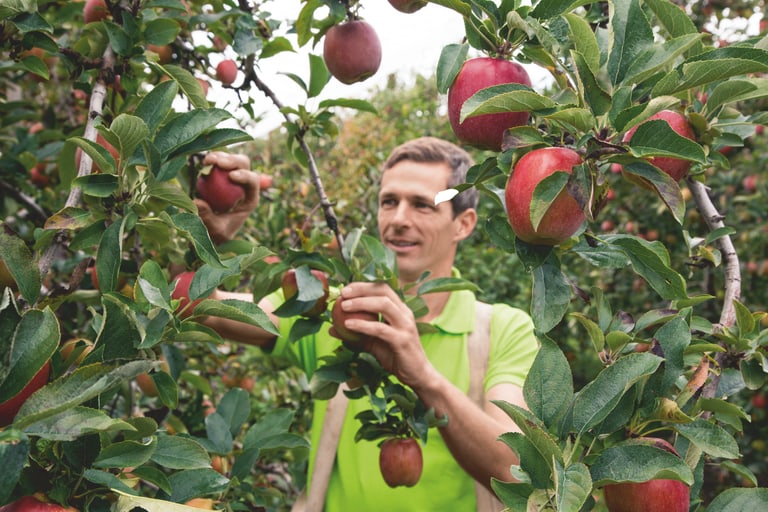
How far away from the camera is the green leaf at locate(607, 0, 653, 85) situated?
0.65 m

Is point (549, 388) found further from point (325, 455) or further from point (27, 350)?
point (325, 455)

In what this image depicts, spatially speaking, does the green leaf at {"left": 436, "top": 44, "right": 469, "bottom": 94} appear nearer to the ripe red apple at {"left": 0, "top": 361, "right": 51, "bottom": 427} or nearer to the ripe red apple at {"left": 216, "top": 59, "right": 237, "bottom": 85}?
the ripe red apple at {"left": 0, "top": 361, "right": 51, "bottom": 427}

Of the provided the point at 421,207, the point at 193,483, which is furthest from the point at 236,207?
the point at 193,483

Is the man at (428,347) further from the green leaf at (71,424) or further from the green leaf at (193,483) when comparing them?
the green leaf at (71,424)

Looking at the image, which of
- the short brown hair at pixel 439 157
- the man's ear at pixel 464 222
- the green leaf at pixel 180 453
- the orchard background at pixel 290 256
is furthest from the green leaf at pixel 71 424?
the man's ear at pixel 464 222

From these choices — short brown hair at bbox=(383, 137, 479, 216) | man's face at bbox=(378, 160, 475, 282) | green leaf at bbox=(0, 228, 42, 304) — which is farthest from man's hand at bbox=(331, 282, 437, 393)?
short brown hair at bbox=(383, 137, 479, 216)

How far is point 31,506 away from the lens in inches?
21.5

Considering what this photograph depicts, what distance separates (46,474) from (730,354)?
780 millimetres

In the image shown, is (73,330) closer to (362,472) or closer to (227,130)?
(362,472)

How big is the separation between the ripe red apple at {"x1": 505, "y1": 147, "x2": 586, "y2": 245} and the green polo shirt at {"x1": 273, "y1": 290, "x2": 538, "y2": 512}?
0.82 metres

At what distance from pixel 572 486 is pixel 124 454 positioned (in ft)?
1.34

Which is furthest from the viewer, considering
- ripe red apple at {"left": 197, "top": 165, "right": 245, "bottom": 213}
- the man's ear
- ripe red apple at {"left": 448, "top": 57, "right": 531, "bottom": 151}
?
the man's ear

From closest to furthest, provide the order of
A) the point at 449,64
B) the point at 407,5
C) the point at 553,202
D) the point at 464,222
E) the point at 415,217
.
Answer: the point at 553,202, the point at 449,64, the point at 407,5, the point at 415,217, the point at 464,222

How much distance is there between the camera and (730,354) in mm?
829
